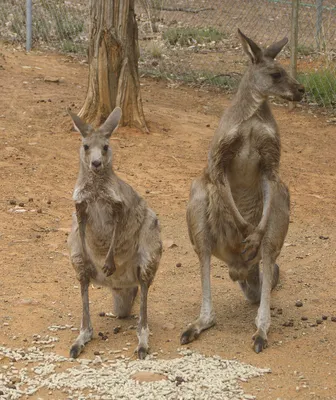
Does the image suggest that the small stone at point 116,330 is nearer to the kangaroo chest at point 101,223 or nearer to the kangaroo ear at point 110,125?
the kangaroo chest at point 101,223

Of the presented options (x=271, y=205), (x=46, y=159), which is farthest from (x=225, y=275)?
(x=46, y=159)

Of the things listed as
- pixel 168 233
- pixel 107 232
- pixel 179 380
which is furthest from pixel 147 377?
pixel 168 233

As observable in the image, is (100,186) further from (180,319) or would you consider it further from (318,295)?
(318,295)

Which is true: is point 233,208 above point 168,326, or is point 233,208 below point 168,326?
above

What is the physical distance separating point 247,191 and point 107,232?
3.12ft

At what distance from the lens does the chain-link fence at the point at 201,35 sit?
477 inches

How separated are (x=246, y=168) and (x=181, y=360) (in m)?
1.28

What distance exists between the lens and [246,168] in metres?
5.19

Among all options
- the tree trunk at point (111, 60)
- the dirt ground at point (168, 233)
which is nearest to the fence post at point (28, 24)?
the dirt ground at point (168, 233)

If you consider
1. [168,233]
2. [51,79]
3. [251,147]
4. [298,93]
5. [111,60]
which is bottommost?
[168,233]

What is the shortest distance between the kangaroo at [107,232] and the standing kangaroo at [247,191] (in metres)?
0.37

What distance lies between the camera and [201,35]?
570 inches

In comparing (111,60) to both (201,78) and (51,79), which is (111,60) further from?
(201,78)

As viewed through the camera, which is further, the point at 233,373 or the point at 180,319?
the point at 180,319
